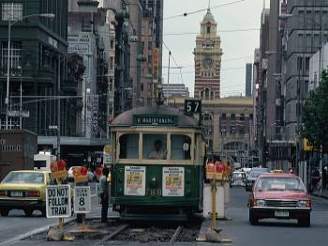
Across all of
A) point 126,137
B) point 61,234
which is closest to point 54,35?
point 126,137

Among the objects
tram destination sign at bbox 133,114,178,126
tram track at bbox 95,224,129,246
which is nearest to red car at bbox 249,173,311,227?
tram destination sign at bbox 133,114,178,126

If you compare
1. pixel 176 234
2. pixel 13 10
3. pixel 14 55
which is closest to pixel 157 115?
pixel 176 234

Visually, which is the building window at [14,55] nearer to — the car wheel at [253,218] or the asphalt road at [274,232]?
the asphalt road at [274,232]

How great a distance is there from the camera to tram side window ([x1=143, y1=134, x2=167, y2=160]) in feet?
103

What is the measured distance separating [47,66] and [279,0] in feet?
354

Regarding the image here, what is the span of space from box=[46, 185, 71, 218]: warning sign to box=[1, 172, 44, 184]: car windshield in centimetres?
1276

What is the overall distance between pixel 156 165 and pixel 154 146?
660 mm

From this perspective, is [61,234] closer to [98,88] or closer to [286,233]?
[286,233]

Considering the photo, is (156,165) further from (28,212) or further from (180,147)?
(28,212)

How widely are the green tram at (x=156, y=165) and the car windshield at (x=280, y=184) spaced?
2.12 meters

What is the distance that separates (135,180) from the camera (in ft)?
102

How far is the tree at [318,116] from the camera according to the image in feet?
219

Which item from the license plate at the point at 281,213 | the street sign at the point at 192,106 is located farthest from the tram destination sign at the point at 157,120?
the street sign at the point at 192,106

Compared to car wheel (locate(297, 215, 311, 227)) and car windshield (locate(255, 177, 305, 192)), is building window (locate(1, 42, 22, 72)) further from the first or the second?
car wheel (locate(297, 215, 311, 227))
